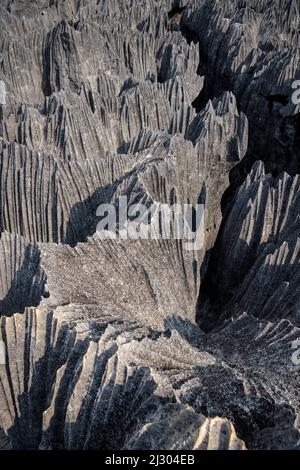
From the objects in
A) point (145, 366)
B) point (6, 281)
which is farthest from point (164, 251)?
point (145, 366)

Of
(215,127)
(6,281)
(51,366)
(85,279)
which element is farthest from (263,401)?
(215,127)

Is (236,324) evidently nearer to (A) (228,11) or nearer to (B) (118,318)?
(B) (118,318)

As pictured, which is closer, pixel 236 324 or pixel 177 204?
pixel 236 324

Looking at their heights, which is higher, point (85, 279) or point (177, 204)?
point (177, 204)
